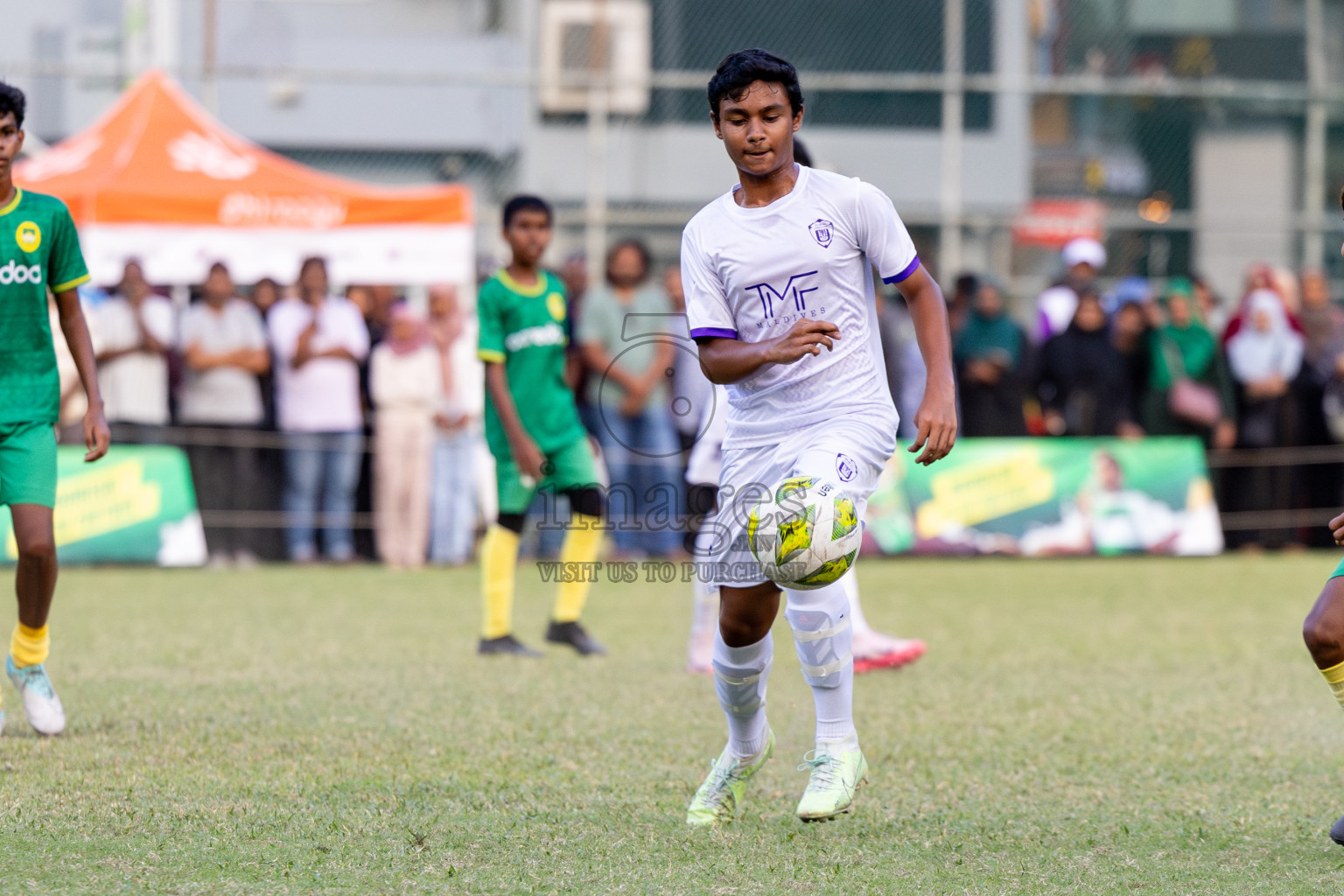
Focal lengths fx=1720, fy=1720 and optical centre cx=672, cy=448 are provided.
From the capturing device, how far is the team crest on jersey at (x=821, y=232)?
4.59m

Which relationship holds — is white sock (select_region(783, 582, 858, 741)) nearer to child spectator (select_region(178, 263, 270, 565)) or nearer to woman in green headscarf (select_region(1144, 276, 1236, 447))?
child spectator (select_region(178, 263, 270, 565))

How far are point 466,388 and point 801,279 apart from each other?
8.92m

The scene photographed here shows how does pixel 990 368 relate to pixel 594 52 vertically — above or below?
below

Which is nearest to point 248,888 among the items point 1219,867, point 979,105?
point 1219,867

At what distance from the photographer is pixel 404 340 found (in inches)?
522

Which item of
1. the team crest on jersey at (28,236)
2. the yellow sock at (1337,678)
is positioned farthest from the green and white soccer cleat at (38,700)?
the yellow sock at (1337,678)

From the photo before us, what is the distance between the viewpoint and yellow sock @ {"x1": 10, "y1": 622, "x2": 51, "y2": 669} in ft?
19.1

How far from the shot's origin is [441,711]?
6531mm

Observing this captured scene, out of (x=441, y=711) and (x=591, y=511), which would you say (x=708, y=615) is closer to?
(x=591, y=511)

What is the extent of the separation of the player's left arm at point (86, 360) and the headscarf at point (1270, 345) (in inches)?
431

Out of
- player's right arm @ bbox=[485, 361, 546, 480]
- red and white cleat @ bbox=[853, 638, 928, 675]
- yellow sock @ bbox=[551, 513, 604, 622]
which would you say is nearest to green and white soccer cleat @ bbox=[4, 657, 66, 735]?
player's right arm @ bbox=[485, 361, 546, 480]

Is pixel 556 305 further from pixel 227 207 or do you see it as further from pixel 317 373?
pixel 227 207

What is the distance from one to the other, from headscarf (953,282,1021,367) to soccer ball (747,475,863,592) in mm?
9814

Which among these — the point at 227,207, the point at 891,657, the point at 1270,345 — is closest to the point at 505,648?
the point at 891,657
